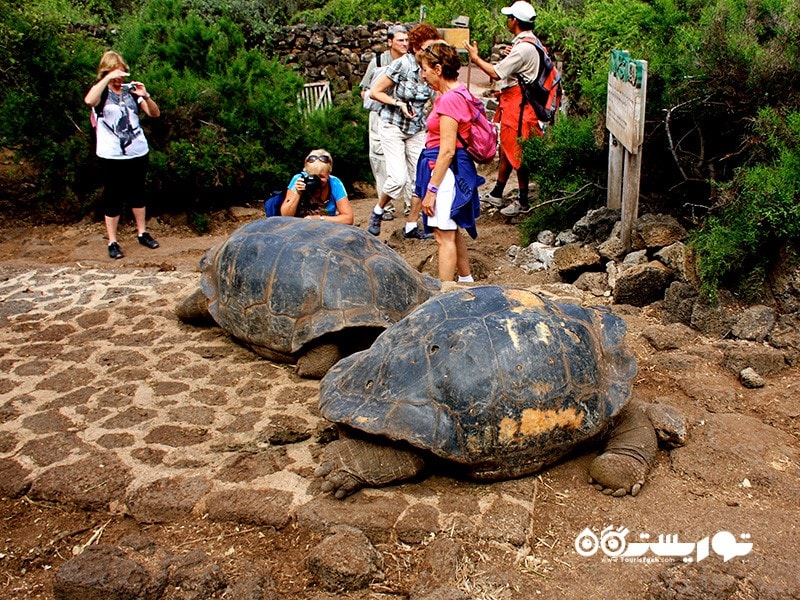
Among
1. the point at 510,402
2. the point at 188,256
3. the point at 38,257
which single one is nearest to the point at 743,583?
the point at 510,402

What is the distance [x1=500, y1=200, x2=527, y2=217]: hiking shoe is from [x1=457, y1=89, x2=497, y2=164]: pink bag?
2.74 metres

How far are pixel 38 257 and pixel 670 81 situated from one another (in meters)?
6.81

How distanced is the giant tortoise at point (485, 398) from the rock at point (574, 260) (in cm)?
267

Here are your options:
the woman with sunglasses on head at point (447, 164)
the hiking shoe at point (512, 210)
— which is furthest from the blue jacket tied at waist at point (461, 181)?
the hiking shoe at point (512, 210)

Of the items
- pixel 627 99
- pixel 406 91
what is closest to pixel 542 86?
pixel 406 91

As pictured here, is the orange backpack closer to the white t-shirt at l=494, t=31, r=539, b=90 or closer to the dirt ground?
the white t-shirt at l=494, t=31, r=539, b=90

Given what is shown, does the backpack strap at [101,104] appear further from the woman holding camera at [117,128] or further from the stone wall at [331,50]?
the stone wall at [331,50]

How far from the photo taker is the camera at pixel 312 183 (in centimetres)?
582

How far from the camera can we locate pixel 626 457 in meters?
3.52

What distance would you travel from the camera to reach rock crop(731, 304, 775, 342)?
4.77 meters

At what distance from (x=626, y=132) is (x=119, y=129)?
4.66 m

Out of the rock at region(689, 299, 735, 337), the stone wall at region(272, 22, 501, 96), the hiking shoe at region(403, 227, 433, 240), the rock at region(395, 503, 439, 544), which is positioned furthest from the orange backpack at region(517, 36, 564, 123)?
the stone wall at region(272, 22, 501, 96)

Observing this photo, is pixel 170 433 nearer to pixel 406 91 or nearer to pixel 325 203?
pixel 325 203

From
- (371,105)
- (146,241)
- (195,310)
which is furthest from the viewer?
(146,241)
